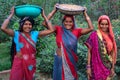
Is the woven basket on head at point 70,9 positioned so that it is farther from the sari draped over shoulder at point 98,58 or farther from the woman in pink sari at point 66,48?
the sari draped over shoulder at point 98,58

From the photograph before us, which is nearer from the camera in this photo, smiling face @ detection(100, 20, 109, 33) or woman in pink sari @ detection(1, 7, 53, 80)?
woman in pink sari @ detection(1, 7, 53, 80)

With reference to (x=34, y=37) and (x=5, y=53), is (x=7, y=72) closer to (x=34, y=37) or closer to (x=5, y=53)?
(x=5, y=53)

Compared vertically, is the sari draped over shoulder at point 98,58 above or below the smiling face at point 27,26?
below

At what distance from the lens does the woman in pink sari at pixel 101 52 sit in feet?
17.9

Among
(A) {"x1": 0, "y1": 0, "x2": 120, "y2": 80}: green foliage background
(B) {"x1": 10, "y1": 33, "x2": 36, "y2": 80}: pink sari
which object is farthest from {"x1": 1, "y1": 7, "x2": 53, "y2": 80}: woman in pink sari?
(A) {"x1": 0, "y1": 0, "x2": 120, "y2": 80}: green foliage background

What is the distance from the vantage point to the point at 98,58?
17.9 feet

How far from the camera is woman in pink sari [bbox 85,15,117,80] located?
5.44 meters

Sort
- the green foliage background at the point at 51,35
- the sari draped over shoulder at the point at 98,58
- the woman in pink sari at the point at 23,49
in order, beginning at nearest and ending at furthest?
the woman in pink sari at the point at 23,49 < the sari draped over shoulder at the point at 98,58 < the green foliage background at the point at 51,35

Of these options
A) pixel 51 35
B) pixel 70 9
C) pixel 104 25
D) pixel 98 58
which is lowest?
pixel 98 58

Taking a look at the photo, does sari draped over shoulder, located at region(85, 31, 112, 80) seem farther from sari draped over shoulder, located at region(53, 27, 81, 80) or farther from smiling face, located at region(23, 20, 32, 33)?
smiling face, located at region(23, 20, 32, 33)

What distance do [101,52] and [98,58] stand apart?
0.10 m

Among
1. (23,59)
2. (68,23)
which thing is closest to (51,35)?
(68,23)

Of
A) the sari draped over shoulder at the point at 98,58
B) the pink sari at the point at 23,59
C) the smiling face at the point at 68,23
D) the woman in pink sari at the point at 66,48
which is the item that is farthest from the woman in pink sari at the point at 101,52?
the pink sari at the point at 23,59

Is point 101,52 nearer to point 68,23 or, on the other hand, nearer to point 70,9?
point 68,23
